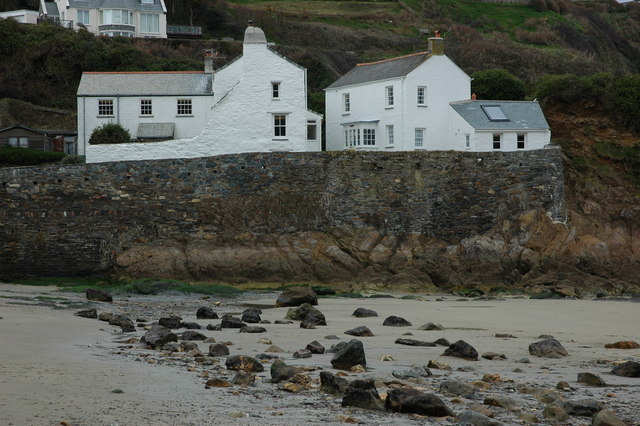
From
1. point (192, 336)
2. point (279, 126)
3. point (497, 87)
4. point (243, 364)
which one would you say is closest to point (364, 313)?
point (192, 336)

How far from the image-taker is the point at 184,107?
122 feet

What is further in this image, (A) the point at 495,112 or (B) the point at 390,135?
(B) the point at 390,135

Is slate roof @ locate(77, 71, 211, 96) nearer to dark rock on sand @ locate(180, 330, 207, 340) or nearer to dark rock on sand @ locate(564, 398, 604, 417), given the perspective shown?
dark rock on sand @ locate(180, 330, 207, 340)

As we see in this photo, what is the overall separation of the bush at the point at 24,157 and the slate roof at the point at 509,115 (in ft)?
49.8

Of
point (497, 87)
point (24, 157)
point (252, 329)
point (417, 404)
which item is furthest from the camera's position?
point (497, 87)

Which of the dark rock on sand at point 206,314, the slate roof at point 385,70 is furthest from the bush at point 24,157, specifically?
the dark rock on sand at point 206,314

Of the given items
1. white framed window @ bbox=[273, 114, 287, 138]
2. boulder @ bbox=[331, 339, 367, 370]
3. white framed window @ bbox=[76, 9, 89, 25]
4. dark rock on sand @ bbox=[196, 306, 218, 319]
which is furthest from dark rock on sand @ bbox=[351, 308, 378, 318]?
white framed window @ bbox=[76, 9, 89, 25]

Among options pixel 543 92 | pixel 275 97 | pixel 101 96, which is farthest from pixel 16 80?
pixel 543 92

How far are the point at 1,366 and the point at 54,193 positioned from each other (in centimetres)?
2076

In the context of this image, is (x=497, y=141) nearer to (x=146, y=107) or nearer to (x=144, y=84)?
(x=146, y=107)

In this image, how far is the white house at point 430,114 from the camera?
35719 mm

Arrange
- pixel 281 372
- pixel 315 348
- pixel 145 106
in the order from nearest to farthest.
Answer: pixel 281 372 → pixel 315 348 → pixel 145 106

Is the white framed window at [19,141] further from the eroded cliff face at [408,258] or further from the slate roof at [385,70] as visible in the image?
the slate roof at [385,70]

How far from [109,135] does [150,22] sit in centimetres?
2835
